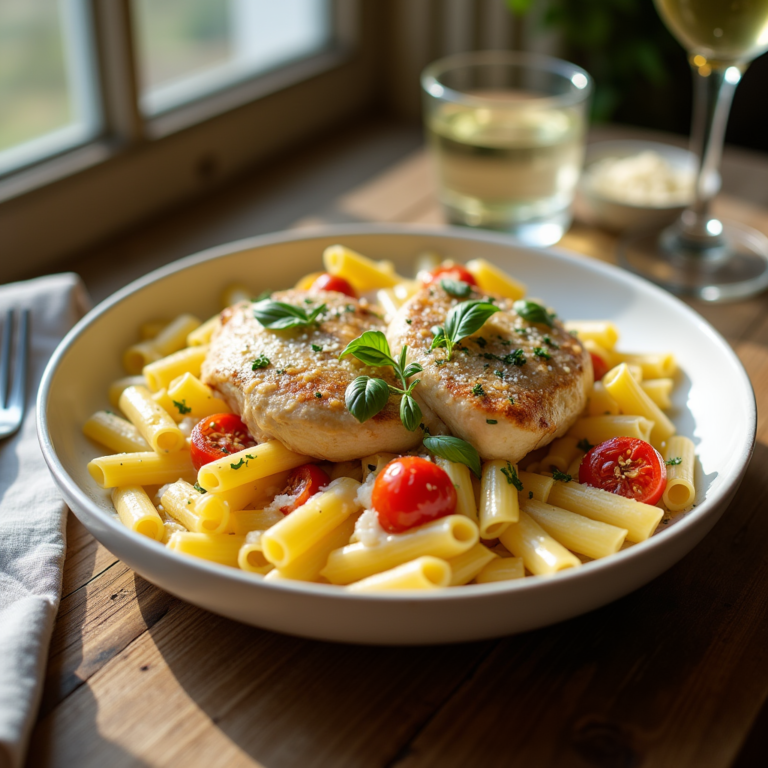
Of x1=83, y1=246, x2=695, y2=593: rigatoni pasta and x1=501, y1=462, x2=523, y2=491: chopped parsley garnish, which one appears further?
x1=501, y1=462, x2=523, y2=491: chopped parsley garnish

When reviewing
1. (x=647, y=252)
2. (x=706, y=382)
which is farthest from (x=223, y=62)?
(x=706, y=382)

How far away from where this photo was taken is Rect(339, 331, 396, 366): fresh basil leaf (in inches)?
76.0

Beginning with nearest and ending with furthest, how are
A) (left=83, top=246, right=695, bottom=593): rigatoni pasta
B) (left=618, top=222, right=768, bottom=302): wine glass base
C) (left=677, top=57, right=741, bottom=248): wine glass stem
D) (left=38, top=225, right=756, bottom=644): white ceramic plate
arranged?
(left=38, top=225, right=756, bottom=644): white ceramic plate → (left=83, top=246, right=695, bottom=593): rigatoni pasta → (left=677, top=57, right=741, bottom=248): wine glass stem → (left=618, top=222, right=768, bottom=302): wine glass base

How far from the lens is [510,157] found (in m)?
3.22

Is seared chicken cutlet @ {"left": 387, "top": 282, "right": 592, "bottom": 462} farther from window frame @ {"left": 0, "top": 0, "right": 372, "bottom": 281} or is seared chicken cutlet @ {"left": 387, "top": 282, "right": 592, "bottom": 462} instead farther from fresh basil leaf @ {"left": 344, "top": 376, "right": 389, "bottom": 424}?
window frame @ {"left": 0, "top": 0, "right": 372, "bottom": 281}

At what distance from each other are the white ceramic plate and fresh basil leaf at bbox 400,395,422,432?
455mm

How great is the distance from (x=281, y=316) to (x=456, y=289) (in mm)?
473

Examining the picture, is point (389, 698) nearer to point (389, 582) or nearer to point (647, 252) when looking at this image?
point (389, 582)

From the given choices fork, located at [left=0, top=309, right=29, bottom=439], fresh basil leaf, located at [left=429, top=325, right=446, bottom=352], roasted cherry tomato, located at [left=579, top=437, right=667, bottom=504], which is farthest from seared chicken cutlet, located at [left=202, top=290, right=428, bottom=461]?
fork, located at [left=0, top=309, right=29, bottom=439]

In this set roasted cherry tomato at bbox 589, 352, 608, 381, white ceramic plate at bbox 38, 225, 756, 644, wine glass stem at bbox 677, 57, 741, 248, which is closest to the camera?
white ceramic plate at bbox 38, 225, 756, 644

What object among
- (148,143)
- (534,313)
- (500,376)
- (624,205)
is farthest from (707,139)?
(148,143)

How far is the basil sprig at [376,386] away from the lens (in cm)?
181

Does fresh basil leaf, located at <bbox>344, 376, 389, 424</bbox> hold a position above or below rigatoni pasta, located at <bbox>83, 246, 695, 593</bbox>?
above

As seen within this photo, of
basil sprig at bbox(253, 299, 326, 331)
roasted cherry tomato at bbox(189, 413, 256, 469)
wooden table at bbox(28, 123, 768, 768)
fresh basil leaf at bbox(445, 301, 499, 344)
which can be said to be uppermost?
fresh basil leaf at bbox(445, 301, 499, 344)
